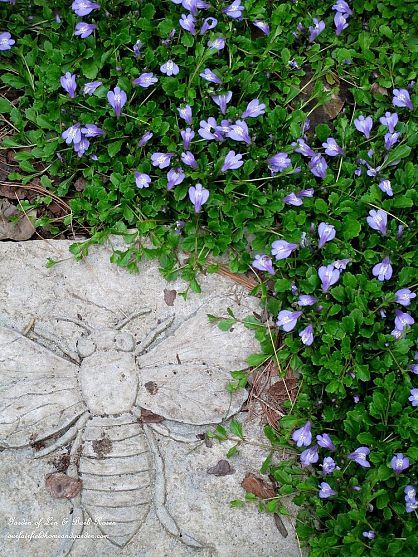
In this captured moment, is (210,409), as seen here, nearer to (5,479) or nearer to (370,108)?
(5,479)

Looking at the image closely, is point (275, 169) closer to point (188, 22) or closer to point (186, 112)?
point (186, 112)

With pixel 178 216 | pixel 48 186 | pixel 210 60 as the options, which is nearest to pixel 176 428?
pixel 178 216

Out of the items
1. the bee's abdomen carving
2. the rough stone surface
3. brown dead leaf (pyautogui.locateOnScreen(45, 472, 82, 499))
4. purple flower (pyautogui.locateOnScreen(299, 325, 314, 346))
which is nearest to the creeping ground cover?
purple flower (pyautogui.locateOnScreen(299, 325, 314, 346))

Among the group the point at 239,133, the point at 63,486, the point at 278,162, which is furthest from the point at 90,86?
the point at 63,486

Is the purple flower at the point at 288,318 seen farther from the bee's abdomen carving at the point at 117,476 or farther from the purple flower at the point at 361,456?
the bee's abdomen carving at the point at 117,476

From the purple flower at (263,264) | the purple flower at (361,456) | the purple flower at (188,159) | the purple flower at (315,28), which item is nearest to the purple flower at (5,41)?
the purple flower at (188,159)
